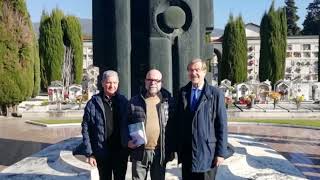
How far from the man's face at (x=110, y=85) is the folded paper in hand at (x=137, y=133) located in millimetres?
386

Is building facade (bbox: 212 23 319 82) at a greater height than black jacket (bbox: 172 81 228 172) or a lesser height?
greater

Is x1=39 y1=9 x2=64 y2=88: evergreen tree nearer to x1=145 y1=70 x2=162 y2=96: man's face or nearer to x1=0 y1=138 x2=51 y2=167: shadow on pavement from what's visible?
x1=0 y1=138 x2=51 y2=167: shadow on pavement

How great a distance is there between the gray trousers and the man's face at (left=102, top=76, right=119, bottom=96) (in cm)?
66

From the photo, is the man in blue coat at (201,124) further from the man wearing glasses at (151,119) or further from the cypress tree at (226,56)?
the cypress tree at (226,56)

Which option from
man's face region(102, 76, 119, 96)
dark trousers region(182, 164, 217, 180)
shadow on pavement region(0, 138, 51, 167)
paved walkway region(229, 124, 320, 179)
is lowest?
paved walkway region(229, 124, 320, 179)

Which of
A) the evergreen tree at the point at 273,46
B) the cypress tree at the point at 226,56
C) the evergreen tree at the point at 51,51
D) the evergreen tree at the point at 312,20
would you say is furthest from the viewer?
the evergreen tree at the point at 312,20

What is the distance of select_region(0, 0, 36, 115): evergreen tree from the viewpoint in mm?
21031

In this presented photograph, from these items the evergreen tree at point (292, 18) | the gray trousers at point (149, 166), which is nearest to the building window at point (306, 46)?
the evergreen tree at point (292, 18)

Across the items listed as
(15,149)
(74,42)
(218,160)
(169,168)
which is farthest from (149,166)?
(74,42)

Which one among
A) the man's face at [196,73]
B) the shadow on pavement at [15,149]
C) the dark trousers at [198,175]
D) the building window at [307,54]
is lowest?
the shadow on pavement at [15,149]

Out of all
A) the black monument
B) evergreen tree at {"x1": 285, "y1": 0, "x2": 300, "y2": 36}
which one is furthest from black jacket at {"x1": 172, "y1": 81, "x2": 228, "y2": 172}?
evergreen tree at {"x1": 285, "y1": 0, "x2": 300, "y2": 36}

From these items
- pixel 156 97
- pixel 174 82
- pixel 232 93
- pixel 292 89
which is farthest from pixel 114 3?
pixel 292 89

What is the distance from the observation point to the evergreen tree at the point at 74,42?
37688 millimetres

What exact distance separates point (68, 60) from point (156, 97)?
32.4 meters
